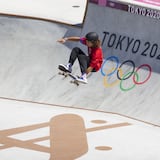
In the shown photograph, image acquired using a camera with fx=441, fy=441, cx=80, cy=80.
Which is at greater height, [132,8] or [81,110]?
[132,8]

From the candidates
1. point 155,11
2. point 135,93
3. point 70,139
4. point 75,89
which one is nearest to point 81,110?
point 75,89

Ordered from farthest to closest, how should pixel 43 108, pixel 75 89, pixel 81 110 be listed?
pixel 75 89, pixel 81 110, pixel 43 108

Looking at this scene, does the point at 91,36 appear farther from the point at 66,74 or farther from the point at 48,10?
the point at 48,10

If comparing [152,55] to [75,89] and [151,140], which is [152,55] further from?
[151,140]

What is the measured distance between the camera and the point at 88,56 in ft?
54.0

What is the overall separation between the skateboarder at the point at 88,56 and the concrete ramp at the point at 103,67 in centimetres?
112

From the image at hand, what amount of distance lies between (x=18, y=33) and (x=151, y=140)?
8.07 meters

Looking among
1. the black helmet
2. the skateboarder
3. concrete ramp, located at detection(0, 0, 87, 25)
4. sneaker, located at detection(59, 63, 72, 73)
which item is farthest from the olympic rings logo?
concrete ramp, located at detection(0, 0, 87, 25)

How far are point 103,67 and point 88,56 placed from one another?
1434 mm

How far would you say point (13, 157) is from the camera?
429 inches

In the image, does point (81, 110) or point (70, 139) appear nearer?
point (70, 139)

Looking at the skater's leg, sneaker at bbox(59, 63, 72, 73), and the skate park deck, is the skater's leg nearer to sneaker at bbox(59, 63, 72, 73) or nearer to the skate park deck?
sneaker at bbox(59, 63, 72, 73)

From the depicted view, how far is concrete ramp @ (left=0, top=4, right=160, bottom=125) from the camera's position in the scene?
56.3ft

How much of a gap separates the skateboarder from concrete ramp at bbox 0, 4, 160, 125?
3.66ft
